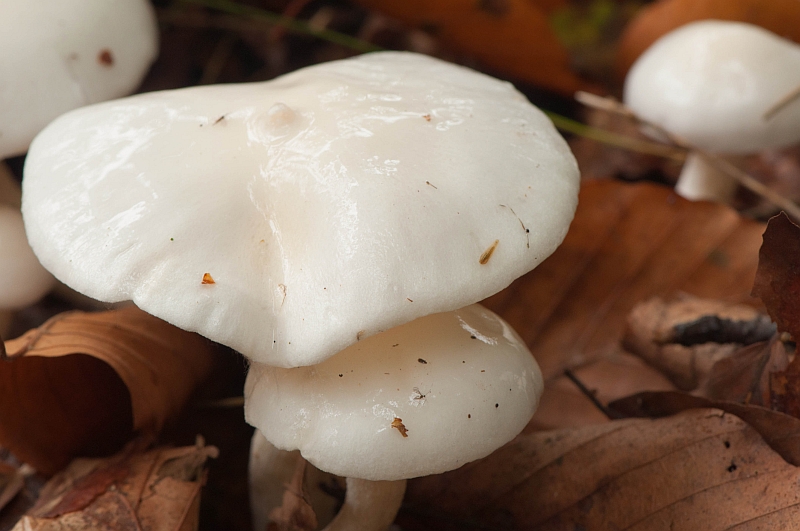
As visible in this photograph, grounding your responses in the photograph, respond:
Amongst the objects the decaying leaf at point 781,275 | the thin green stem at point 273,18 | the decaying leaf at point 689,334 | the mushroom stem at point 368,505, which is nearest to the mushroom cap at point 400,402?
the mushroom stem at point 368,505

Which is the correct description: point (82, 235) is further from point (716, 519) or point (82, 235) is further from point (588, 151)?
point (588, 151)

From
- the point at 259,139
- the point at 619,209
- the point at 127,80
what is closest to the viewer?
the point at 259,139

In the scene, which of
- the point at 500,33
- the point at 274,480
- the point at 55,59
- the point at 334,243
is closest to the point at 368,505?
the point at 274,480

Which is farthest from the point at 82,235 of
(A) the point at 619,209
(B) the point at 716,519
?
(A) the point at 619,209

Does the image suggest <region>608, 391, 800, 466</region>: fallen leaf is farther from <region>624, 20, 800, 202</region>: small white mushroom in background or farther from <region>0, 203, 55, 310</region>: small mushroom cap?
<region>0, 203, 55, 310</region>: small mushroom cap

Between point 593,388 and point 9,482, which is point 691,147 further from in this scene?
point 9,482

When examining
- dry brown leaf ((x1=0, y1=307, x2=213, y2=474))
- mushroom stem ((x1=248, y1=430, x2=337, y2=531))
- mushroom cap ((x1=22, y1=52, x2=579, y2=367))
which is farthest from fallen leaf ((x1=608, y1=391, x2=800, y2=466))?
dry brown leaf ((x1=0, y1=307, x2=213, y2=474))
